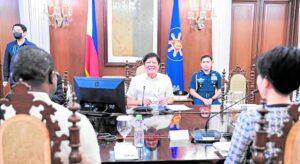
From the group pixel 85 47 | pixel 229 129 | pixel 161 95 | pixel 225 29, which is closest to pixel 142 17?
pixel 85 47

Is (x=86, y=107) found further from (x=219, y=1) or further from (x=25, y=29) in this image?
(x=219, y=1)

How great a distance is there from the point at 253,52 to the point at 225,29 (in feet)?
2.39


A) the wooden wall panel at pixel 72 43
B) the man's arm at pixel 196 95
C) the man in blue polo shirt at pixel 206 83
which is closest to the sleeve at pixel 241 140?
the man's arm at pixel 196 95

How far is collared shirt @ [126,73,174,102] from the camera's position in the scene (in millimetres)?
3250

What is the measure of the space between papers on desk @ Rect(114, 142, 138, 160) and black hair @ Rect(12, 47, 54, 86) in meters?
0.61

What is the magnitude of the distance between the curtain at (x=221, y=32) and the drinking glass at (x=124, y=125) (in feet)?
8.44

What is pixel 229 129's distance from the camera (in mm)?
2164

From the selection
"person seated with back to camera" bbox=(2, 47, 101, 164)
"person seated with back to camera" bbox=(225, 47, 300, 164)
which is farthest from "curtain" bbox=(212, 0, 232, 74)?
"person seated with back to camera" bbox=(2, 47, 101, 164)

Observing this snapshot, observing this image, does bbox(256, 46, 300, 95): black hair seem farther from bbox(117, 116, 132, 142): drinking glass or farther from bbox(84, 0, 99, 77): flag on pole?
bbox(84, 0, 99, 77): flag on pole

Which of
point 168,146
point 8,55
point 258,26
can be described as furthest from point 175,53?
point 168,146

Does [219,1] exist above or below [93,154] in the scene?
above

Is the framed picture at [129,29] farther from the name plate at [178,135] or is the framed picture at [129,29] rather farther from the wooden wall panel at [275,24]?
the name plate at [178,135]

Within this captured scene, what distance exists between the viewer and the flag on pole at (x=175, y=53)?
4312 millimetres

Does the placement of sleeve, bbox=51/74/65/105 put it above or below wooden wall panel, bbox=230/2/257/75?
below
